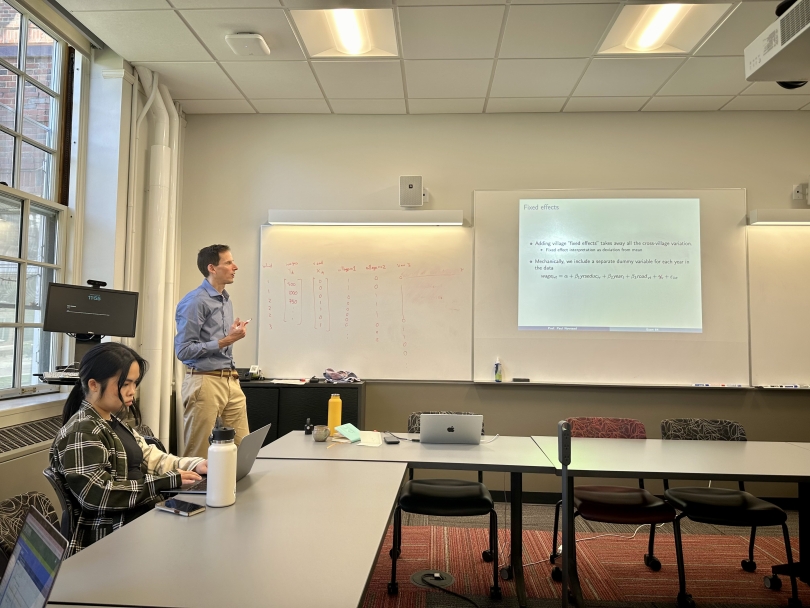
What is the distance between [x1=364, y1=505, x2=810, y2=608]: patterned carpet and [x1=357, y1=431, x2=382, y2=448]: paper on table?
0.53m

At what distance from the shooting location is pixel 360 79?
4215 mm

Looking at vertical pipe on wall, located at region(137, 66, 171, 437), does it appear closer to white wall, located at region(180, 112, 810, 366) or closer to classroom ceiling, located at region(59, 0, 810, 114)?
classroom ceiling, located at region(59, 0, 810, 114)

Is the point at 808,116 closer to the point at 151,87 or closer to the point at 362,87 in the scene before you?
the point at 362,87

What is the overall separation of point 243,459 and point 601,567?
2276mm

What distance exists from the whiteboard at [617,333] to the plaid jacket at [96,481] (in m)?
3.18

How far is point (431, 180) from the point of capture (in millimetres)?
4832

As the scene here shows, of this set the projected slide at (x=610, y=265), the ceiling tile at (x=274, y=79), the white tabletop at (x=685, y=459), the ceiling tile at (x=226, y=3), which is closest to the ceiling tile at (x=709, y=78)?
the projected slide at (x=610, y=265)

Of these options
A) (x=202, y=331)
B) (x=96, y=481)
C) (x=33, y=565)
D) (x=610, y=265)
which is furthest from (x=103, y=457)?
(x=610, y=265)

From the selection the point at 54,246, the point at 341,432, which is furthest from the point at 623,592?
the point at 54,246

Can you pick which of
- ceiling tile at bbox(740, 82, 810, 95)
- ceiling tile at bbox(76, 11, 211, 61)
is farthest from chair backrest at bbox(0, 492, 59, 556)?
ceiling tile at bbox(740, 82, 810, 95)

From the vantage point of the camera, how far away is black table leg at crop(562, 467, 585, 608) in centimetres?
241

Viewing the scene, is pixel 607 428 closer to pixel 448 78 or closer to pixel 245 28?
pixel 448 78

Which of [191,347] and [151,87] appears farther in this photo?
[151,87]

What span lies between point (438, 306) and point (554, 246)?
1086mm
